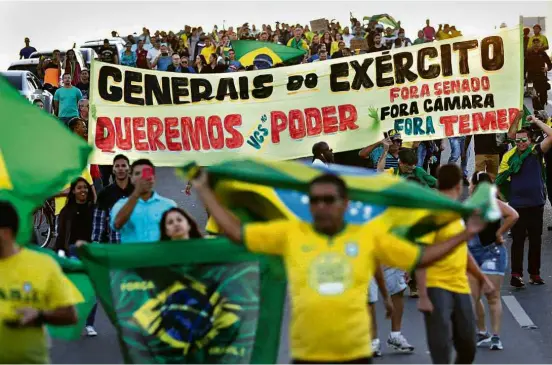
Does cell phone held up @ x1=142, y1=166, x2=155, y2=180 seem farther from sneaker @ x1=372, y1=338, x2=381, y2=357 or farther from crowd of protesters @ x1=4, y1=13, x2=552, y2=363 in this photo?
sneaker @ x1=372, y1=338, x2=381, y2=357

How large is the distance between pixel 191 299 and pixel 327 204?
1.96 meters

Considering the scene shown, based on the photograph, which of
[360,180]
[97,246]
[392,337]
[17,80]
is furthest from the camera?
[17,80]

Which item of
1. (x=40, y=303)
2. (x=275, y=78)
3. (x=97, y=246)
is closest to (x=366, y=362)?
(x=40, y=303)

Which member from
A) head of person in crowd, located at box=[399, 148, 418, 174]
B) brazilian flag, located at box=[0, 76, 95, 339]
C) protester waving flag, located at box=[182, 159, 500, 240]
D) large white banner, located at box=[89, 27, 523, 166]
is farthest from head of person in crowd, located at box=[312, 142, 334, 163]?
protester waving flag, located at box=[182, 159, 500, 240]

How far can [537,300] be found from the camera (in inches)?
572

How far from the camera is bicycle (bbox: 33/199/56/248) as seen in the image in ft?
59.0

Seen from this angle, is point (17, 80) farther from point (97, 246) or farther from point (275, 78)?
point (97, 246)

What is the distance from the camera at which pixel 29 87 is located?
29.1 m

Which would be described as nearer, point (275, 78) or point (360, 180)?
point (360, 180)

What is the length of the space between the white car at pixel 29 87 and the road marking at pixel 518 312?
51.3 feet

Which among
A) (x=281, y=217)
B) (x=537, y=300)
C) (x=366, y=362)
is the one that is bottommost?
(x=537, y=300)

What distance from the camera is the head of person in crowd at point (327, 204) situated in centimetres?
775

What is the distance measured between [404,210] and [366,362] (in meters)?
1.08

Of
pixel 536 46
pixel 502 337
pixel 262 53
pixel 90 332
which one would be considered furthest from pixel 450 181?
pixel 536 46
